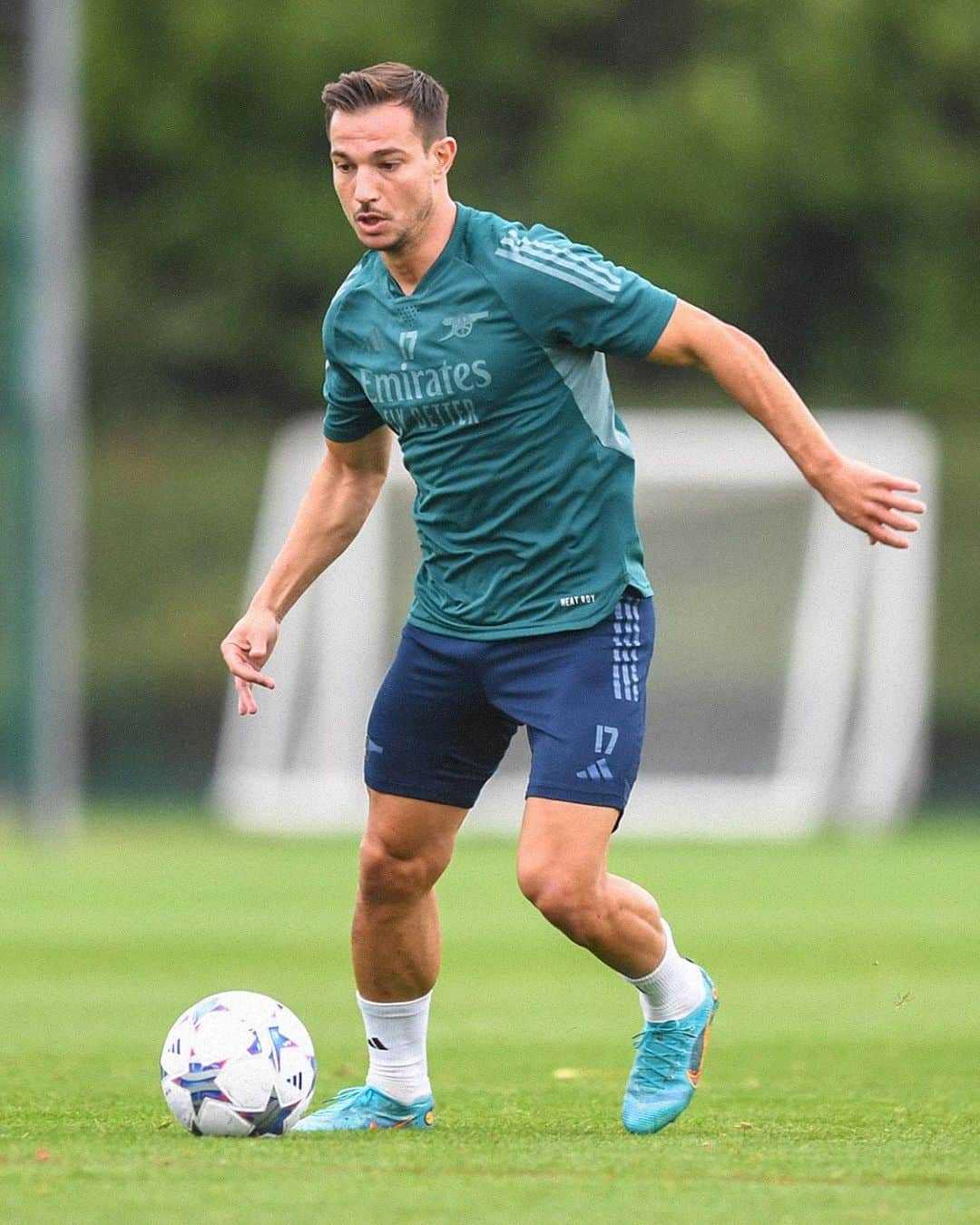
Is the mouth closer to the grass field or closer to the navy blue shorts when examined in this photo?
the navy blue shorts

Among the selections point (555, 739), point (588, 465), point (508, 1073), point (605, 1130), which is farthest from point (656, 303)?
point (508, 1073)

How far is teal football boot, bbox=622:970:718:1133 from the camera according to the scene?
5.98 meters

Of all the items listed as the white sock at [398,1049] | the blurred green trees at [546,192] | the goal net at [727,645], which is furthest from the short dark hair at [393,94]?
the blurred green trees at [546,192]

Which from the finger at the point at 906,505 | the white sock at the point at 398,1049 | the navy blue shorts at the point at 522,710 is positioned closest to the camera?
the finger at the point at 906,505

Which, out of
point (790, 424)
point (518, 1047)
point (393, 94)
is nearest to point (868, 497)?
point (790, 424)

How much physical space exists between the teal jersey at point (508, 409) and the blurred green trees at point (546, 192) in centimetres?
2142

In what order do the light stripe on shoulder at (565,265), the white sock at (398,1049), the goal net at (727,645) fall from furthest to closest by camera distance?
the goal net at (727,645)
the white sock at (398,1049)
the light stripe on shoulder at (565,265)

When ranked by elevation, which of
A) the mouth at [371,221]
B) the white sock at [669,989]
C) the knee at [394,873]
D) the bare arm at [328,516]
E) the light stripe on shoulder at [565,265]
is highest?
the mouth at [371,221]

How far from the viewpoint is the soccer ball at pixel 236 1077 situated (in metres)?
5.77

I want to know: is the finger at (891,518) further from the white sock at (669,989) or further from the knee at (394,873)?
the knee at (394,873)

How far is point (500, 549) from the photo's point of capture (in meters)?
5.94

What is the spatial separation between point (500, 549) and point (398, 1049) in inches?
49.7

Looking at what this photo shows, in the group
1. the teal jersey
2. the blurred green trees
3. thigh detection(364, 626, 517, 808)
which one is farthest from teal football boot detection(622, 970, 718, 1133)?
the blurred green trees

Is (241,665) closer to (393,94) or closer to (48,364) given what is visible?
(393,94)
